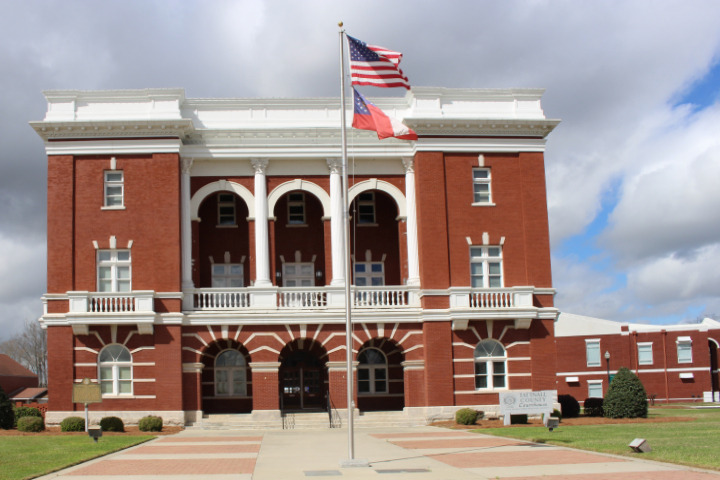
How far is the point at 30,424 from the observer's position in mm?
30922

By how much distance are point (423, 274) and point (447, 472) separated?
1806 cm

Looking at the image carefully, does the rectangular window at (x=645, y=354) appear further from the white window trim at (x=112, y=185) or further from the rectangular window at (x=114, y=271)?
the white window trim at (x=112, y=185)

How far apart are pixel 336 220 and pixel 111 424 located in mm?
13079

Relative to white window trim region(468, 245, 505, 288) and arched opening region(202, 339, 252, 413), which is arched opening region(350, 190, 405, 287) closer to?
white window trim region(468, 245, 505, 288)

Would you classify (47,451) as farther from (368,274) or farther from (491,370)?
(491,370)

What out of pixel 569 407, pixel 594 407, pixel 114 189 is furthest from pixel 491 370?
pixel 114 189

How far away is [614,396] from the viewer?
33719mm

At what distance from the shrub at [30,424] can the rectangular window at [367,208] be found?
1737 cm

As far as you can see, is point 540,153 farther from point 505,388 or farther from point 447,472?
point 447,472

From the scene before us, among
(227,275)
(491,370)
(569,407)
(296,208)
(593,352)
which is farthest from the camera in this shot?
(593,352)

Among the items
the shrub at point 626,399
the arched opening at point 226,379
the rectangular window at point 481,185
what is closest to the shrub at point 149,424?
the arched opening at point 226,379

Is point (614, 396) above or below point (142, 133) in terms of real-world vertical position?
below

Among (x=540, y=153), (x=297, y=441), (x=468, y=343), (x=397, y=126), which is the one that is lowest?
(x=297, y=441)

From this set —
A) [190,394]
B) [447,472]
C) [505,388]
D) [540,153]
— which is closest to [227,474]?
[447,472]
